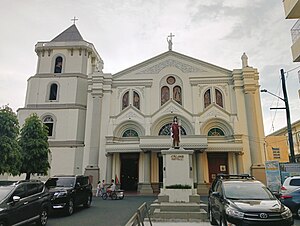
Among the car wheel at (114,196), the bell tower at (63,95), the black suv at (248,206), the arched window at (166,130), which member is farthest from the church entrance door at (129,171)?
the black suv at (248,206)

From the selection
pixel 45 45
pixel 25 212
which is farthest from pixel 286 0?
pixel 45 45

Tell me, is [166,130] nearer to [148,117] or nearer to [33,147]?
[148,117]

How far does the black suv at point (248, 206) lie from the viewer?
6836 millimetres

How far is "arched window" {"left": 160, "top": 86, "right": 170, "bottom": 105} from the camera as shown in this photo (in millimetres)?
27734

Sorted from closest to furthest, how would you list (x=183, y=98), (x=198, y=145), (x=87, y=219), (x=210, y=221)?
(x=210, y=221), (x=87, y=219), (x=198, y=145), (x=183, y=98)

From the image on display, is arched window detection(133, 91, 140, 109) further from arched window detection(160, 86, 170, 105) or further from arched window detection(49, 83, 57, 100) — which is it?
arched window detection(49, 83, 57, 100)

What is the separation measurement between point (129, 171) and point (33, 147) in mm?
9895

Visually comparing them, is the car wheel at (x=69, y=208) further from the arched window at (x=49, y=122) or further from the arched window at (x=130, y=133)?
the arched window at (x=49, y=122)

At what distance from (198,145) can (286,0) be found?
1337 centimetres

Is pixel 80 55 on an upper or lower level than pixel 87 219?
upper

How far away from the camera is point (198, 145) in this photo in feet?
77.2

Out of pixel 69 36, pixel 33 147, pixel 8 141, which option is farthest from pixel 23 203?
pixel 69 36

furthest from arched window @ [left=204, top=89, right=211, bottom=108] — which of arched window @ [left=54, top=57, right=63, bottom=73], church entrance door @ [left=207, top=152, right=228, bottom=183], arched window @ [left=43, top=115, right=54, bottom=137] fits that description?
arched window @ [left=54, top=57, right=63, bottom=73]

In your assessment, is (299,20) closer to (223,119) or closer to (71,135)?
(223,119)
